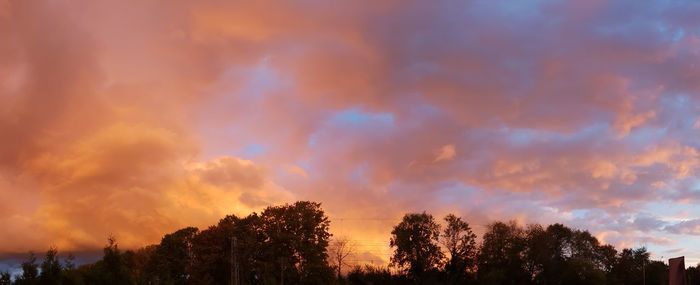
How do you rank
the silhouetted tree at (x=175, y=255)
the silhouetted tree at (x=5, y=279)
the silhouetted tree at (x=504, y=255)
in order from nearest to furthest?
the silhouetted tree at (x=5, y=279) → the silhouetted tree at (x=175, y=255) → the silhouetted tree at (x=504, y=255)

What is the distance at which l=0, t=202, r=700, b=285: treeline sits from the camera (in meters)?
100

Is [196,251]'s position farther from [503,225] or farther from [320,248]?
[503,225]

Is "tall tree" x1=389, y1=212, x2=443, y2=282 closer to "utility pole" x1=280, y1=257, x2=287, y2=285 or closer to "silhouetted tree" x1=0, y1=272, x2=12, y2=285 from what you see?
"utility pole" x1=280, y1=257, x2=287, y2=285

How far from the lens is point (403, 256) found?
421 ft

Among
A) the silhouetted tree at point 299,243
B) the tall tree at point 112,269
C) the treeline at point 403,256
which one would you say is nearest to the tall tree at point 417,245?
the treeline at point 403,256

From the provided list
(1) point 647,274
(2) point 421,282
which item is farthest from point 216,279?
(1) point 647,274

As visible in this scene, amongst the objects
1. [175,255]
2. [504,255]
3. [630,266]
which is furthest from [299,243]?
[630,266]

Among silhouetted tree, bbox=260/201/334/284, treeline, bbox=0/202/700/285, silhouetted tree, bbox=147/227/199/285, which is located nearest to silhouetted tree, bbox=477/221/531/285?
treeline, bbox=0/202/700/285

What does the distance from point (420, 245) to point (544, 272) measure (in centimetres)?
2381

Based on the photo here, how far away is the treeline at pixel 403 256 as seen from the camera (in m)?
100

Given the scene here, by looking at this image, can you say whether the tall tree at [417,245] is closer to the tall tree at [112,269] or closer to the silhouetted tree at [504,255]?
the silhouetted tree at [504,255]

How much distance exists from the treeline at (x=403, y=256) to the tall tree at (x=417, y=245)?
0.19 metres

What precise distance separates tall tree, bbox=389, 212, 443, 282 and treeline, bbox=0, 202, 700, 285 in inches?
7.6

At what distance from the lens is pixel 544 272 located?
406 ft
